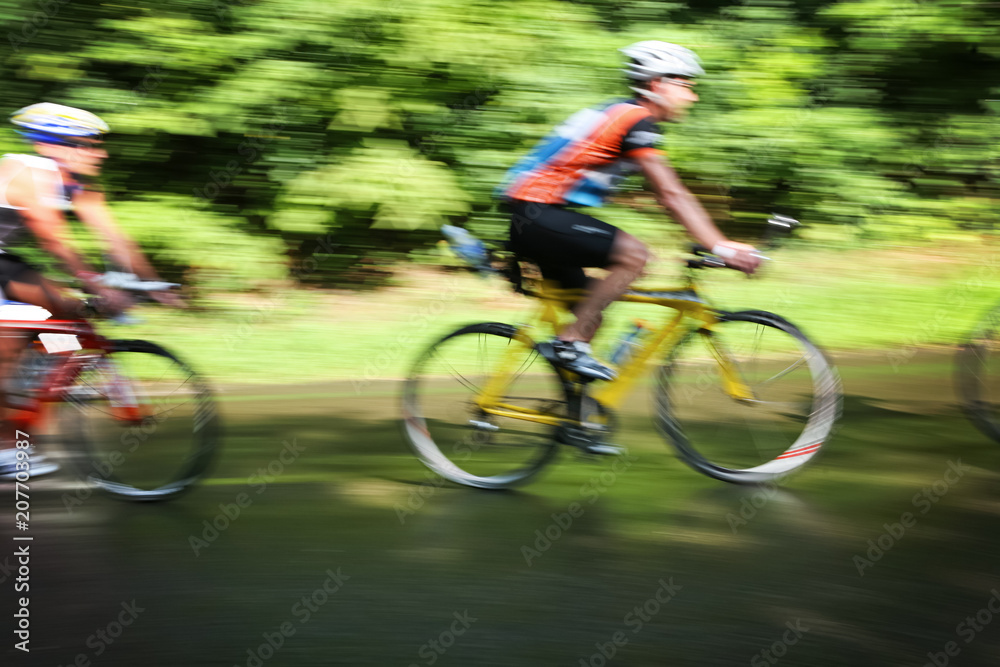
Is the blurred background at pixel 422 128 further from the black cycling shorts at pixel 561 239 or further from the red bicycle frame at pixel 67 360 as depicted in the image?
the black cycling shorts at pixel 561 239

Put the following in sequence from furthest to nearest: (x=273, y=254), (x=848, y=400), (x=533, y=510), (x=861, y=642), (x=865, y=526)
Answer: (x=273, y=254) → (x=848, y=400) → (x=533, y=510) → (x=865, y=526) → (x=861, y=642)

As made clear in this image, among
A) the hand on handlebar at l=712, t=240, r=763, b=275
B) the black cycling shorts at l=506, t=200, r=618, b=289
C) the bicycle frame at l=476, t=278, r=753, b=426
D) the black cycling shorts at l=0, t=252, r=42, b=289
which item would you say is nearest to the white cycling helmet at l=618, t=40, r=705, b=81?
the black cycling shorts at l=506, t=200, r=618, b=289

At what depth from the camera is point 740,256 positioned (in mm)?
4648

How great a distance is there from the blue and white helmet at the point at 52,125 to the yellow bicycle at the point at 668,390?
1.92m

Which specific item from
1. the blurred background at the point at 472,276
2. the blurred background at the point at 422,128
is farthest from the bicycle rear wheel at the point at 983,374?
the blurred background at the point at 422,128

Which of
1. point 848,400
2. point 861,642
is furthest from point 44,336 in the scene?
point 848,400

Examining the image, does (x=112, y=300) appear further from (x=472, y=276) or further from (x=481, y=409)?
(x=472, y=276)

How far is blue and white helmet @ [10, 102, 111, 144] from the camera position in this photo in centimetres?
461

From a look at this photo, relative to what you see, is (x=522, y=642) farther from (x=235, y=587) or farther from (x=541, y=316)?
(x=541, y=316)

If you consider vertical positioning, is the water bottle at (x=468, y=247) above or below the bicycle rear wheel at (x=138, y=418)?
above

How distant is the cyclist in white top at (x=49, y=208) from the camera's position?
4562 mm

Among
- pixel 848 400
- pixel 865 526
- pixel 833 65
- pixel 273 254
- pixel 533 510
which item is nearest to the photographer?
pixel 865 526

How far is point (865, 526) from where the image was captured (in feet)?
15.0

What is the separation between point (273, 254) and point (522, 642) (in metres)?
6.78
